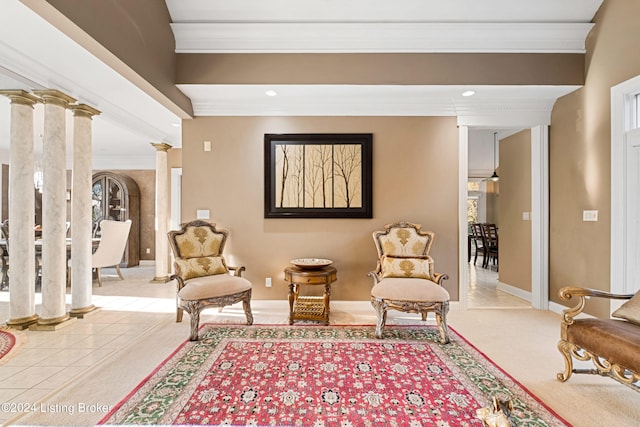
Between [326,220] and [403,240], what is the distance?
3.15 feet

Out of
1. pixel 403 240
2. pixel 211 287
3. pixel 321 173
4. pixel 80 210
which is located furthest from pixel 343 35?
pixel 80 210

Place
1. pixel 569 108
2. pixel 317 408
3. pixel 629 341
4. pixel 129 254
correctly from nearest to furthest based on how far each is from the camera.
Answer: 1. pixel 629 341
2. pixel 317 408
3. pixel 569 108
4. pixel 129 254

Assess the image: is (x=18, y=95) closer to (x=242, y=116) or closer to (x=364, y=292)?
(x=242, y=116)

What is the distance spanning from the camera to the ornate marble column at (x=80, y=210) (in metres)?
3.65

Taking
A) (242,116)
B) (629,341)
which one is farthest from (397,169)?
(629,341)

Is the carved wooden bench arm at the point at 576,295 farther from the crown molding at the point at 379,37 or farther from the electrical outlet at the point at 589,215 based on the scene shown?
the crown molding at the point at 379,37

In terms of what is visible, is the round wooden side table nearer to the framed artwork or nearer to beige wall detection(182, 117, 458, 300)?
beige wall detection(182, 117, 458, 300)

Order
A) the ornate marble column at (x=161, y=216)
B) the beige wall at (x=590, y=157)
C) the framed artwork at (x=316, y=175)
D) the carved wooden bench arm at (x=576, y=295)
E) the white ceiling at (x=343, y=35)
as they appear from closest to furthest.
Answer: the carved wooden bench arm at (x=576, y=295), the beige wall at (x=590, y=157), the white ceiling at (x=343, y=35), the framed artwork at (x=316, y=175), the ornate marble column at (x=161, y=216)

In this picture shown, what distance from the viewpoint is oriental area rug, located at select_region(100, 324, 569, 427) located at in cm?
180

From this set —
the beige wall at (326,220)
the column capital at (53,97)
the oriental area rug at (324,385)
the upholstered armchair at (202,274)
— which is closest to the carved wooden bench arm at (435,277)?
the beige wall at (326,220)

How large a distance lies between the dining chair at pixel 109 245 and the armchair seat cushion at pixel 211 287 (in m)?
2.95

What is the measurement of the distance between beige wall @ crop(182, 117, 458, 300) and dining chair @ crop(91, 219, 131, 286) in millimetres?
2300

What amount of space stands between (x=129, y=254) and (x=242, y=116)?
5053 mm

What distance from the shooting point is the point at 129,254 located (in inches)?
272
